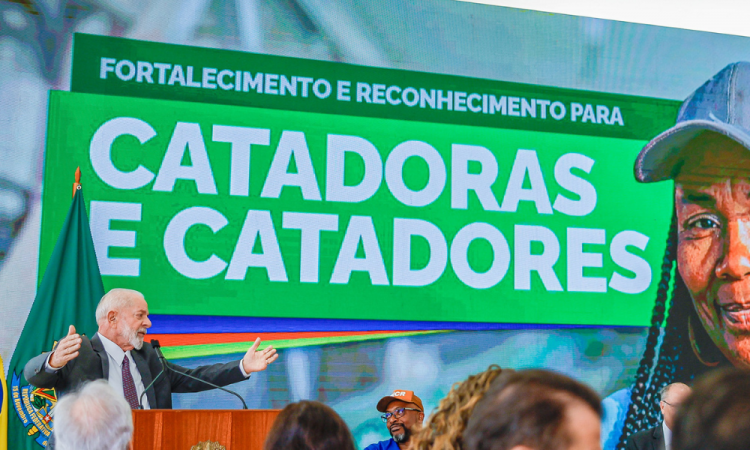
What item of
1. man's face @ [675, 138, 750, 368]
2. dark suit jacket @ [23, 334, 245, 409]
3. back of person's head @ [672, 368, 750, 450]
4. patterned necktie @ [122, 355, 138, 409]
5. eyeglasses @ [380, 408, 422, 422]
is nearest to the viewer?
back of person's head @ [672, 368, 750, 450]

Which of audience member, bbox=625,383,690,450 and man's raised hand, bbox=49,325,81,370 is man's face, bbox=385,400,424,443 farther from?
man's raised hand, bbox=49,325,81,370

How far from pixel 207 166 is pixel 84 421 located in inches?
132

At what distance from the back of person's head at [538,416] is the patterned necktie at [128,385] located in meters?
3.28

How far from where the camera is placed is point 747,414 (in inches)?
28.5

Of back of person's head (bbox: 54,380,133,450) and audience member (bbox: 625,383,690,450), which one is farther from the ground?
back of person's head (bbox: 54,380,133,450)

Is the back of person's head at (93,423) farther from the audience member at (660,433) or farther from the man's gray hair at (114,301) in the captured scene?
the audience member at (660,433)

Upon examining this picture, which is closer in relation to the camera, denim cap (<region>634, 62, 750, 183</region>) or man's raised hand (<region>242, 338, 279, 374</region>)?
man's raised hand (<region>242, 338, 279, 374</region>)

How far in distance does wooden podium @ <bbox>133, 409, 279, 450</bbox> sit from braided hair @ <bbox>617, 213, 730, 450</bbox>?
114 inches

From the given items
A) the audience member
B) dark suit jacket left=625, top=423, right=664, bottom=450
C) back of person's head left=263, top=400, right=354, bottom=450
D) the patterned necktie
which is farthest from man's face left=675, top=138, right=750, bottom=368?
back of person's head left=263, top=400, right=354, bottom=450

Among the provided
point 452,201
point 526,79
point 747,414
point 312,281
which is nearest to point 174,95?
point 312,281

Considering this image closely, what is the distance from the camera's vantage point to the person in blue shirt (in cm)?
418

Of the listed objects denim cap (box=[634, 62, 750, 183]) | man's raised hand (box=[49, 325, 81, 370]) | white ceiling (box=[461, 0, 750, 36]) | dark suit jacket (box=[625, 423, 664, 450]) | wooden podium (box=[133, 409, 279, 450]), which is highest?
white ceiling (box=[461, 0, 750, 36])

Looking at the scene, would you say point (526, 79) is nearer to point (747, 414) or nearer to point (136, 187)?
point (136, 187)

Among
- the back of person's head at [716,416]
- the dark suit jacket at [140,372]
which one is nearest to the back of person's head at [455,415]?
the back of person's head at [716,416]
